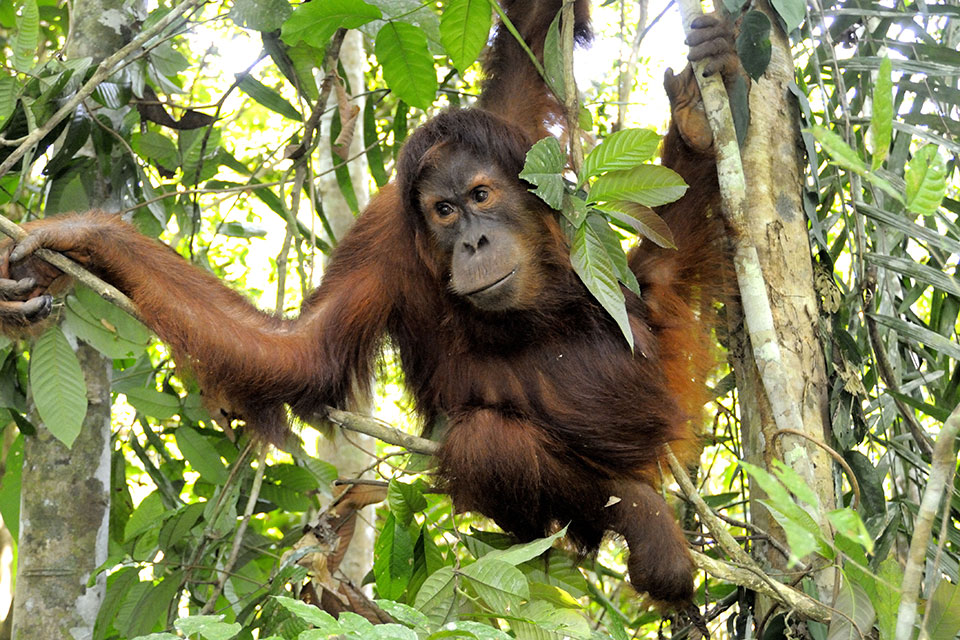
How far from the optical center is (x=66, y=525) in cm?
337

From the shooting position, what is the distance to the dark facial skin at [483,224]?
3.06 meters

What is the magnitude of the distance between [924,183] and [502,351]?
80.1 inches

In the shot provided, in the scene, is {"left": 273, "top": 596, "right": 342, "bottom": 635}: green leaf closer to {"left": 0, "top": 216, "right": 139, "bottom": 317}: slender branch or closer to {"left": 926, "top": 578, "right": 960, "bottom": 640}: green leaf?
{"left": 926, "top": 578, "right": 960, "bottom": 640}: green leaf

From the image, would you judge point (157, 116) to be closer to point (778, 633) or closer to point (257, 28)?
point (257, 28)

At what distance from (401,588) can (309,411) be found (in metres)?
0.83

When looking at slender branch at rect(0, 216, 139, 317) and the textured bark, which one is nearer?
slender branch at rect(0, 216, 139, 317)

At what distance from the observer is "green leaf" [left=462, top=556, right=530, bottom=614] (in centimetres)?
229

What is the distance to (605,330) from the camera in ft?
10.9

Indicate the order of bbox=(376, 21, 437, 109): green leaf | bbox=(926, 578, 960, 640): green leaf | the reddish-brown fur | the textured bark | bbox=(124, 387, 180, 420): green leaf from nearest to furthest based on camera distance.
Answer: bbox=(926, 578, 960, 640): green leaf → bbox=(376, 21, 437, 109): green leaf → the reddish-brown fur → the textured bark → bbox=(124, 387, 180, 420): green leaf

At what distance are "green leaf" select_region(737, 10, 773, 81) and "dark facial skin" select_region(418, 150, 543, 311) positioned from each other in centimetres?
87

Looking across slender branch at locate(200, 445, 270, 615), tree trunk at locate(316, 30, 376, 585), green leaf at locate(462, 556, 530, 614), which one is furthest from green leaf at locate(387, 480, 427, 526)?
A: tree trunk at locate(316, 30, 376, 585)

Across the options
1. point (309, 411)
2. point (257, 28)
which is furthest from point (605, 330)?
point (257, 28)

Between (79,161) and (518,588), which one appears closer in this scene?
(518,588)

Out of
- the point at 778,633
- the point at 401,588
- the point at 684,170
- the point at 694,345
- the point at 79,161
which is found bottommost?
the point at 778,633
